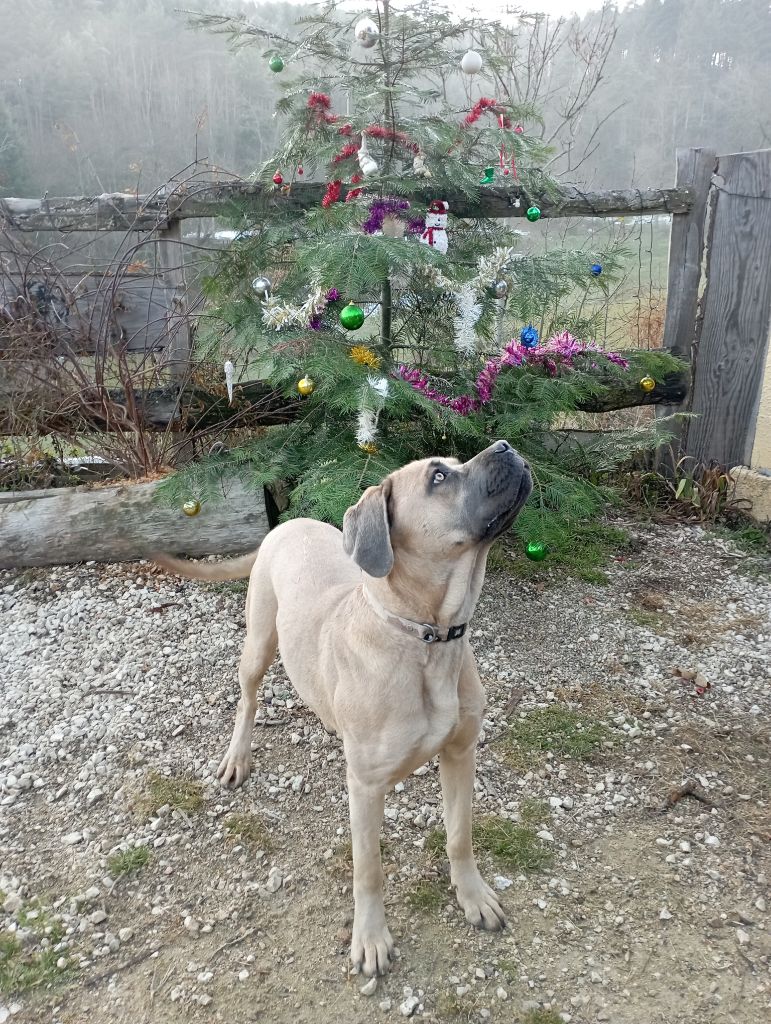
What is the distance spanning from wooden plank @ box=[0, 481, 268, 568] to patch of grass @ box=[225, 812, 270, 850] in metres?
2.32

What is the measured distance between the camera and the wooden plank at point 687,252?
5.45 metres

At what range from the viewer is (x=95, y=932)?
2490 millimetres

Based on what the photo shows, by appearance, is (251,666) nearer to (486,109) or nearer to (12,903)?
(12,903)

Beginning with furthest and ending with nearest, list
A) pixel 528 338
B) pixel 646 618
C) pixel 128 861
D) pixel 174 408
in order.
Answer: pixel 174 408 < pixel 528 338 < pixel 646 618 < pixel 128 861

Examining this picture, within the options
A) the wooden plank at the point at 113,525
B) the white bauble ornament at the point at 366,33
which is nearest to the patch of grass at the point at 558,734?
the wooden plank at the point at 113,525

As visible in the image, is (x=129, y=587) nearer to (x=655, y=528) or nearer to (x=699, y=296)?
(x=655, y=528)

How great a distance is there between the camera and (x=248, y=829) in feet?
9.59

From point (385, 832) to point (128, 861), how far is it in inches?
Result: 40.5

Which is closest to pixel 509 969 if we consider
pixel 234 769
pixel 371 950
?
pixel 371 950

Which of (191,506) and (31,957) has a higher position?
(191,506)

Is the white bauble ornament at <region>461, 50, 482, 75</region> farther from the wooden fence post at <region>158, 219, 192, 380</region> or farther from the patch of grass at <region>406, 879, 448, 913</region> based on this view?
the patch of grass at <region>406, 879, 448, 913</region>

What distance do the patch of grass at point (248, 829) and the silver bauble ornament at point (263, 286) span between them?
3.02 meters

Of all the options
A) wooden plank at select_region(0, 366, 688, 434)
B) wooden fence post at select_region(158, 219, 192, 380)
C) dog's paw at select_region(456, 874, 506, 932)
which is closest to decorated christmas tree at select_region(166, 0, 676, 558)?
wooden plank at select_region(0, 366, 688, 434)

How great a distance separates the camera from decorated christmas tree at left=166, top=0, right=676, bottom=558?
4023 mm
